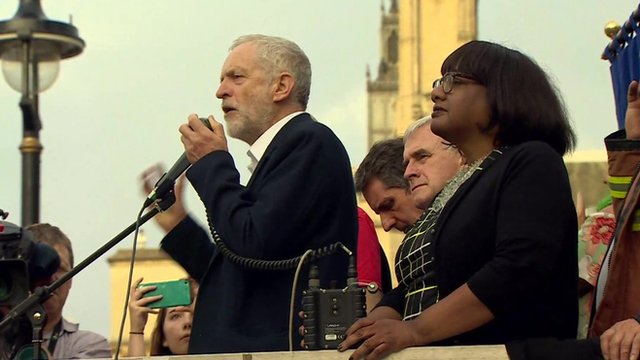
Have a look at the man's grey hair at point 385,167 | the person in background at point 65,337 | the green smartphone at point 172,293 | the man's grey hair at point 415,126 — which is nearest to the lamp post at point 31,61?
the person in background at point 65,337

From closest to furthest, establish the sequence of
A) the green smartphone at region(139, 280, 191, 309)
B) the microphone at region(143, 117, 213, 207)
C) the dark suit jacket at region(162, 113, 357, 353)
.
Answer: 1. the dark suit jacket at region(162, 113, 357, 353)
2. the microphone at region(143, 117, 213, 207)
3. the green smartphone at region(139, 280, 191, 309)

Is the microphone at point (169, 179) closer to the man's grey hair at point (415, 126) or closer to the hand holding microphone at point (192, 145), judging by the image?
the hand holding microphone at point (192, 145)

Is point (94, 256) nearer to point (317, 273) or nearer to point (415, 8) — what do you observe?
point (317, 273)

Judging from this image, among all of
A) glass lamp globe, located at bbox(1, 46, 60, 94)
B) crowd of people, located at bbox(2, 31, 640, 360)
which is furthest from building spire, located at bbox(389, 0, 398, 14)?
crowd of people, located at bbox(2, 31, 640, 360)

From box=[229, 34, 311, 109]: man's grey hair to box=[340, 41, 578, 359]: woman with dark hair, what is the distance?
1.03 metres

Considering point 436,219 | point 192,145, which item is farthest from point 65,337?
point 436,219

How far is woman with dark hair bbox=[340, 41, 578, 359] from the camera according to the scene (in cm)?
560

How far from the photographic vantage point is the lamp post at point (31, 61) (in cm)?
1352

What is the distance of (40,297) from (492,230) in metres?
1.69

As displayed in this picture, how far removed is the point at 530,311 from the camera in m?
5.67

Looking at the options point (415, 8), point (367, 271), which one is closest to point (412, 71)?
point (415, 8)

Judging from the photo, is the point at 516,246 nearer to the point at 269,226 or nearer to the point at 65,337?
the point at 269,226

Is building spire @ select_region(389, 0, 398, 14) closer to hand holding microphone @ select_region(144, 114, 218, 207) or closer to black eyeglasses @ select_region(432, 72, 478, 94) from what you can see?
hand holding microphone @ select_region(144, 114, 218, 207)

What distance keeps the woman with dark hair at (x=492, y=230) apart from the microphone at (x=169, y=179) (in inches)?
35.9
